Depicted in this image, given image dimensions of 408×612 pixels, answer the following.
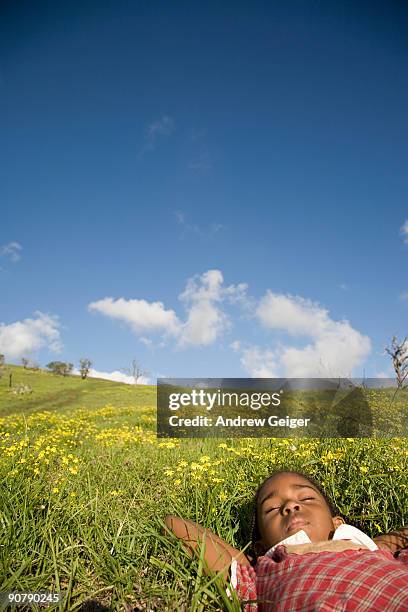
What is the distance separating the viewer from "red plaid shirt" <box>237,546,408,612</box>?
1887 mm

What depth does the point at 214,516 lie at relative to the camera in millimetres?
3271

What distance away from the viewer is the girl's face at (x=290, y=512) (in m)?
2.62

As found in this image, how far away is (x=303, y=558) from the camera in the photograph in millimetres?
2264

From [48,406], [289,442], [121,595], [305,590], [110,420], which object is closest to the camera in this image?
[305,590]

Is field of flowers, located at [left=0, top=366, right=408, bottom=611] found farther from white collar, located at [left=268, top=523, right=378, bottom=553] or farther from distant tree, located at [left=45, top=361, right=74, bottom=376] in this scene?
distant tree, located at [left=45, top=361, right=74, bottom=376]

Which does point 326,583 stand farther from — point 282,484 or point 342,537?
point 282,484

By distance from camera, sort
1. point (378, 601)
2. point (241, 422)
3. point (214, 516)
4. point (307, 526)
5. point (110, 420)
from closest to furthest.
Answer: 1. point (378, 601)
2. point (307, 526)
3. point (214, 516)
4. point (241, 422)
5. point (110, 420)

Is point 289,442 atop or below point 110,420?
atop

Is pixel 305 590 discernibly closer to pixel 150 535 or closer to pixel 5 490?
pixel 150 535

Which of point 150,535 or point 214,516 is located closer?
point 150,535

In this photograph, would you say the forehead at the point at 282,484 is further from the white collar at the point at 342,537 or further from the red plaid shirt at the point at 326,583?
the red plaid shirt at the point at 326,583

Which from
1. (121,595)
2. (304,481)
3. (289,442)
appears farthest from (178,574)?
(289,442)

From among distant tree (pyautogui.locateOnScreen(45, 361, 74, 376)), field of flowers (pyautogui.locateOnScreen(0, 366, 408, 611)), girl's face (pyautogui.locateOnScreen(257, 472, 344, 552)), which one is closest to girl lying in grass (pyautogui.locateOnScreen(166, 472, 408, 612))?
girl's face (pyautogui.locateOnScreen(257, 472, 344, 552))

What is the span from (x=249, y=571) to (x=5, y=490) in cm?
210
